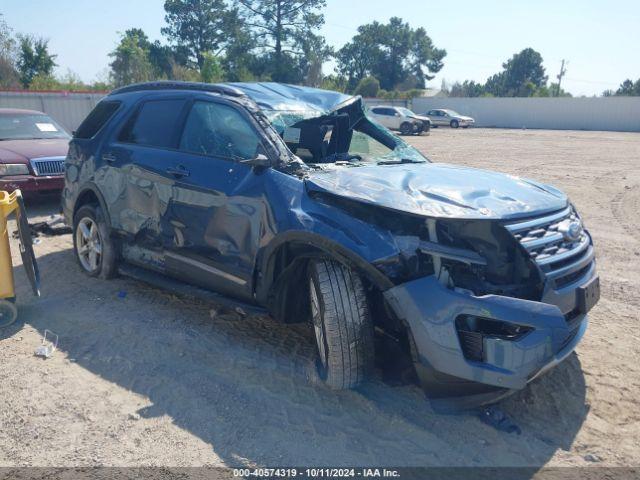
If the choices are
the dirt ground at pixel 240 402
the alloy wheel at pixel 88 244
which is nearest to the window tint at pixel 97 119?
the alloy wheel at pixel 88 244

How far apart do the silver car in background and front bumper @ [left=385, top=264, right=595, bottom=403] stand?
39.1 m

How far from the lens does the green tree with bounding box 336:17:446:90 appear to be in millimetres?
70062

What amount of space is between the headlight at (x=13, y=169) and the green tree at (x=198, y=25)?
4948 centimetres

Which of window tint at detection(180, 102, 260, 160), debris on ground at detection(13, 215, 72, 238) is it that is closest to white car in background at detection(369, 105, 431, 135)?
debris on ground at detection(13, 215, 72, 238)

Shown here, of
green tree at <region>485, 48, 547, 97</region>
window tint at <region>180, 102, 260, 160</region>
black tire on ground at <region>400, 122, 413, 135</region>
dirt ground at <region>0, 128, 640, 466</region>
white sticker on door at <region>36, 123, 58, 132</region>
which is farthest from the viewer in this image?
green tree at <region>485, 48, 547, 97</region>

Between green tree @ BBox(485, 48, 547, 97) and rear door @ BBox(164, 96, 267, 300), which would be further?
green tree @ BBox(485, 48, 547, 97)

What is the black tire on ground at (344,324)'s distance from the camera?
3.20m

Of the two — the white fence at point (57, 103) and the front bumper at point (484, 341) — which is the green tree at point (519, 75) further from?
the front bumper at point (484, 341)

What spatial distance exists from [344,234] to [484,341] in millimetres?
969

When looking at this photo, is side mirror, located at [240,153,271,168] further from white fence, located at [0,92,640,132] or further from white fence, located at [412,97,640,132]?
white fence, located at [412,97,640,132]

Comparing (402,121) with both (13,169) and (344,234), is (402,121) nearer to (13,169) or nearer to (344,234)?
(13,169)

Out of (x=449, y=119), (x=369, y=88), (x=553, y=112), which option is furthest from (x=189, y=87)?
(x=369, y=88)

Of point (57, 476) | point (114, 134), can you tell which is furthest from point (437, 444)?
point (114, 134)

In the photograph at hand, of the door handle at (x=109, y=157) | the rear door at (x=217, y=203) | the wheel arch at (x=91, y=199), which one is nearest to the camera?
the rear door at (x=217, y=203)
